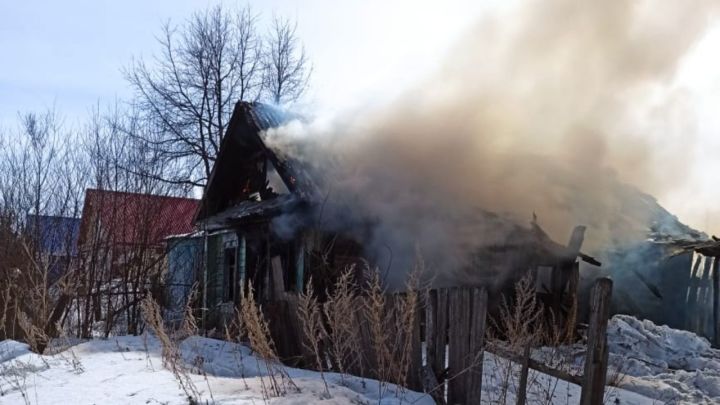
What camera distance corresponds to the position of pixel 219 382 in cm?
589

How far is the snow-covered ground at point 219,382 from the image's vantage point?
5.39 meters

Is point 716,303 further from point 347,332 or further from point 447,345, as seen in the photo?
point 347,332

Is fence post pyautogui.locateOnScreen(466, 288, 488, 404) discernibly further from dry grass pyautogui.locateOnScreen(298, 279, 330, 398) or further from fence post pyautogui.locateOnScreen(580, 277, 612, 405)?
dry grass pyautogui.locateOnScreen(298, 279, 330, 398)

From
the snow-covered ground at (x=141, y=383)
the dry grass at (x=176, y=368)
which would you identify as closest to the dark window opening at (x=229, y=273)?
the snow-covered ground at (x=141, y=383)

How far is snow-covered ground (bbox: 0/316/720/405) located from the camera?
17.7 ft

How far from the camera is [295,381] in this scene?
586 cm

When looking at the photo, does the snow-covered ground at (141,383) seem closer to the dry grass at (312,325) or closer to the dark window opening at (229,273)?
the dry grass at (312,325)

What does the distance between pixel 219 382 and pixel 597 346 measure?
3362 millimetres

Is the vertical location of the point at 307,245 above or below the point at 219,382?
above

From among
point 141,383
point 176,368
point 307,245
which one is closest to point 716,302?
point 307,245

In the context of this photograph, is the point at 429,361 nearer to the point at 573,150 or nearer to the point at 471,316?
the point at 471,316

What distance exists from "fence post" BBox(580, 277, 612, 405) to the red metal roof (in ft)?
32.5

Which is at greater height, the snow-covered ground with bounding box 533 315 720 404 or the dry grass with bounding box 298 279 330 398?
the dry grass with bounding box 298 279 330 398

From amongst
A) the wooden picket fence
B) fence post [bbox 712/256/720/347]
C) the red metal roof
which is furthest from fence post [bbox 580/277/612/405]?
fence post [bbox 712/256/720/347]
